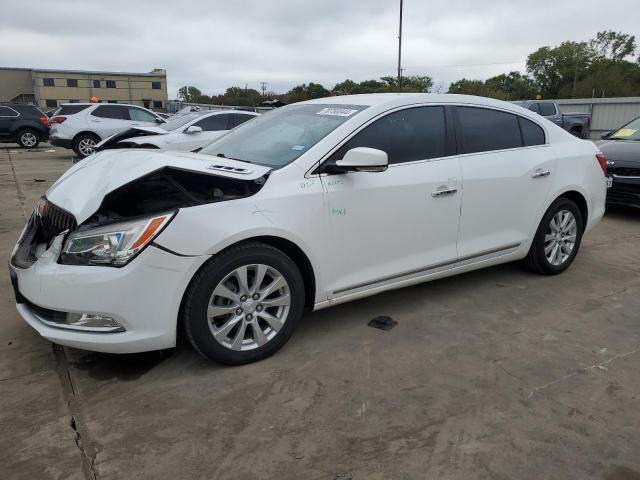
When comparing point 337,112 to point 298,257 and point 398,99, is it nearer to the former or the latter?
point 398,99

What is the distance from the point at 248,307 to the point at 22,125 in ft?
61.9

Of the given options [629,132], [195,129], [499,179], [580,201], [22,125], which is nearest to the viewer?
[499,179]

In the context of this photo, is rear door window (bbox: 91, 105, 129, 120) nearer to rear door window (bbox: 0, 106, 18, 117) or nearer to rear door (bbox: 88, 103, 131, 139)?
rear door (bbox: 88, 103, 131, 139)

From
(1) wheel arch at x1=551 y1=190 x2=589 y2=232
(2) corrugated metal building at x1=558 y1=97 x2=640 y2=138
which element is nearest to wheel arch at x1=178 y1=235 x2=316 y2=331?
(1) wheel arch at x1=551 y1=190 x2=589 y2=232

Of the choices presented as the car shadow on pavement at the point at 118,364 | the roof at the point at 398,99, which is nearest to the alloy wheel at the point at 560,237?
the roof at the point at 398,99

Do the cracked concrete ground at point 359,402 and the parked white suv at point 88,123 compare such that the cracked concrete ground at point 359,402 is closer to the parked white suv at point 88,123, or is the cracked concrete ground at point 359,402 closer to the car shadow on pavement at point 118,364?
the car shadow on pavement at point 118,364

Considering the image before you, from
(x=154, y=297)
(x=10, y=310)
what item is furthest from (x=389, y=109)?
(x=10, y=310)

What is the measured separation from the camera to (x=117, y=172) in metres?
3.02

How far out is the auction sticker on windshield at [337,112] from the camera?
3.55m

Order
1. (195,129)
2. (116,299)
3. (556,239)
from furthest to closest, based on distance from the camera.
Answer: (195,129) < (556,239) < (116,299)

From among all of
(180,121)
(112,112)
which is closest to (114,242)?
(180,121)

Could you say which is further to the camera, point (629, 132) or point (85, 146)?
point (85, 146)

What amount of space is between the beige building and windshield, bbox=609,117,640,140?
67980 mm

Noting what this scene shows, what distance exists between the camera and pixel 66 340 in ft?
9.09
